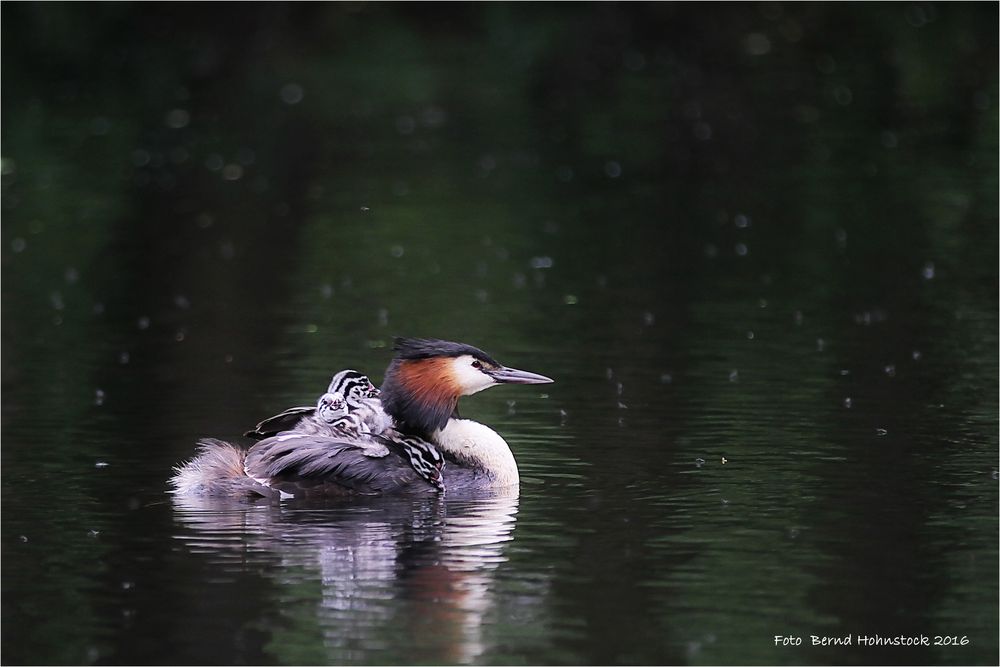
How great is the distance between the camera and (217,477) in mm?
11383

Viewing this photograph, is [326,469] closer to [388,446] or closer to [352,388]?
[388,446]

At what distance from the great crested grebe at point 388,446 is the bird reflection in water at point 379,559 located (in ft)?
0.44

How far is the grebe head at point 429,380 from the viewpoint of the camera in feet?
39.0

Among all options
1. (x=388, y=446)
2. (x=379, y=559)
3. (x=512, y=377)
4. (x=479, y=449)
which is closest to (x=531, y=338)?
(x=512, y=377)

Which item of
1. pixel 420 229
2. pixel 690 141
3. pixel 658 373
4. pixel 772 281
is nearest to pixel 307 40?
pixel 690 141

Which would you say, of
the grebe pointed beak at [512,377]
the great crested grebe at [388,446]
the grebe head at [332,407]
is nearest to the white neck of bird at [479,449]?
the great crested grebe at [388,446]

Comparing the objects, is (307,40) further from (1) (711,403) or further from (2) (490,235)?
(1) (711,403)

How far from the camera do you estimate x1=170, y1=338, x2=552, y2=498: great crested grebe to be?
1130 centimetres

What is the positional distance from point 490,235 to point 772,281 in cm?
448

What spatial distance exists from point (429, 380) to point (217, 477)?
4.64 ft

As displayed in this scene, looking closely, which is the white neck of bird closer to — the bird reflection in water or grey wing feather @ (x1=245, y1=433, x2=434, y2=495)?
the bird reflection in water

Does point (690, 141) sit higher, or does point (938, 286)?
point (690, 141)

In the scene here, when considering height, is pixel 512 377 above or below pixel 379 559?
above

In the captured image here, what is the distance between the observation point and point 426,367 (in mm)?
11898
